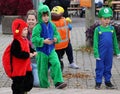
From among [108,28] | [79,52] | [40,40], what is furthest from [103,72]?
[79,52]

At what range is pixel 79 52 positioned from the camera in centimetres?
1241

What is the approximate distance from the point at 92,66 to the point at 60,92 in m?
3.12

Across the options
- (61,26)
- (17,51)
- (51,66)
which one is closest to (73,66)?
(61,26)

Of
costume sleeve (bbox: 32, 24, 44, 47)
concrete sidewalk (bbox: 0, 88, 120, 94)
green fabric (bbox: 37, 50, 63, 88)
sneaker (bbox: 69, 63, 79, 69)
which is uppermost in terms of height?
costume sleeve (bbox: 32, 24, 44, 47)

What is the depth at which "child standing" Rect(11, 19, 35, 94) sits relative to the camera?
6.01 metres

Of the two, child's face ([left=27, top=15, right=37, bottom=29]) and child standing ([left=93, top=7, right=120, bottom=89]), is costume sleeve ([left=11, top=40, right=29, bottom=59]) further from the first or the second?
child standing ([left=93, top=7, right=120, bottom=89])

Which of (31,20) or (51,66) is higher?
(31,20)

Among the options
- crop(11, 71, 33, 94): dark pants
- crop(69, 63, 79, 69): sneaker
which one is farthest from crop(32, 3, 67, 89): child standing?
crop(69, 63, 79, 69): sneaker

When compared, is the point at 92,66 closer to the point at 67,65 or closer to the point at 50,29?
the point at 67,65

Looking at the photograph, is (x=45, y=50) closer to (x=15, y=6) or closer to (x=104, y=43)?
(x=104, y=43)

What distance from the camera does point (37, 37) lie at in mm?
7375

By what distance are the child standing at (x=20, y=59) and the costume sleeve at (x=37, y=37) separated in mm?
1117

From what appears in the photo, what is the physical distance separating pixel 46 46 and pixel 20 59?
1.46m

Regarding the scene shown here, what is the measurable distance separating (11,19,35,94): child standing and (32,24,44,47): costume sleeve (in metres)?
1.12
